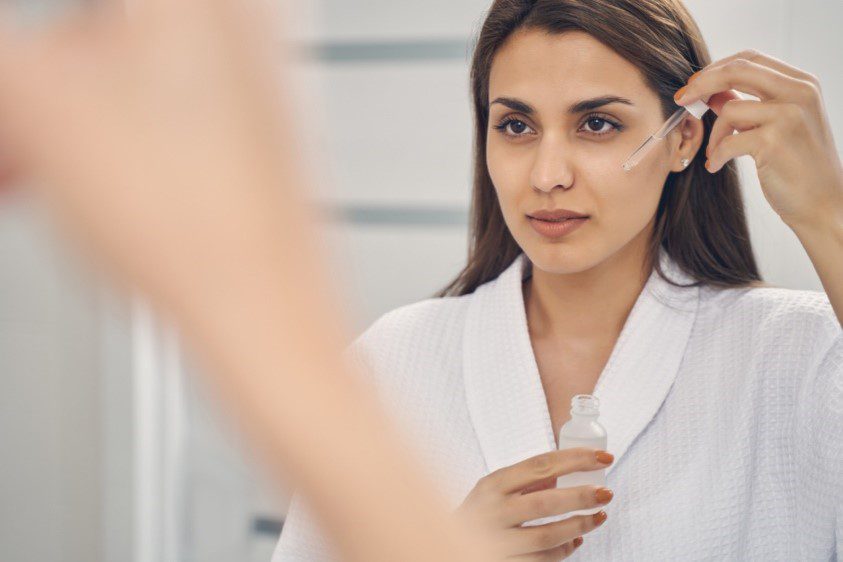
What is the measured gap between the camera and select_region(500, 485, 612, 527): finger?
2.81 ft

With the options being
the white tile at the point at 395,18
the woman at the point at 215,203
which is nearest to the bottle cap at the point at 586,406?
the woman at the point at 215,203

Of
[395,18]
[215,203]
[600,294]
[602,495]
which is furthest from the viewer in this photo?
[395,18]

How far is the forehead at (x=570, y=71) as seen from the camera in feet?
3.42

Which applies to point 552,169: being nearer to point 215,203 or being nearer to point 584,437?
point 584,437

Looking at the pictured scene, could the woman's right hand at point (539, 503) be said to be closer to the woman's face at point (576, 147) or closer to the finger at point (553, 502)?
the finger at point (553, 502)

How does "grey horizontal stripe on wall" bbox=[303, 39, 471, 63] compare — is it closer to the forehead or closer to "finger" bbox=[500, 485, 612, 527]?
the forehead

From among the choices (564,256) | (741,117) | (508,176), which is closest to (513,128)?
(508,176)

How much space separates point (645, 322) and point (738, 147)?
0.29 m

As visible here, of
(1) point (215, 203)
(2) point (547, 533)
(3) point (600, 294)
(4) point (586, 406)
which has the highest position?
(3) point (600, 294)

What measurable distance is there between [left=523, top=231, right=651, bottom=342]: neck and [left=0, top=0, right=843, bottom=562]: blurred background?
36 cm

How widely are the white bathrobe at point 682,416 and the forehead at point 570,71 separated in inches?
11.0

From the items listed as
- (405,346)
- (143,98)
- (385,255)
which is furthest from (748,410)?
(143,98)

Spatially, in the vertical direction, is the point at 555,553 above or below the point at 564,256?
below

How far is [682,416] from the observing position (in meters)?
1.09
